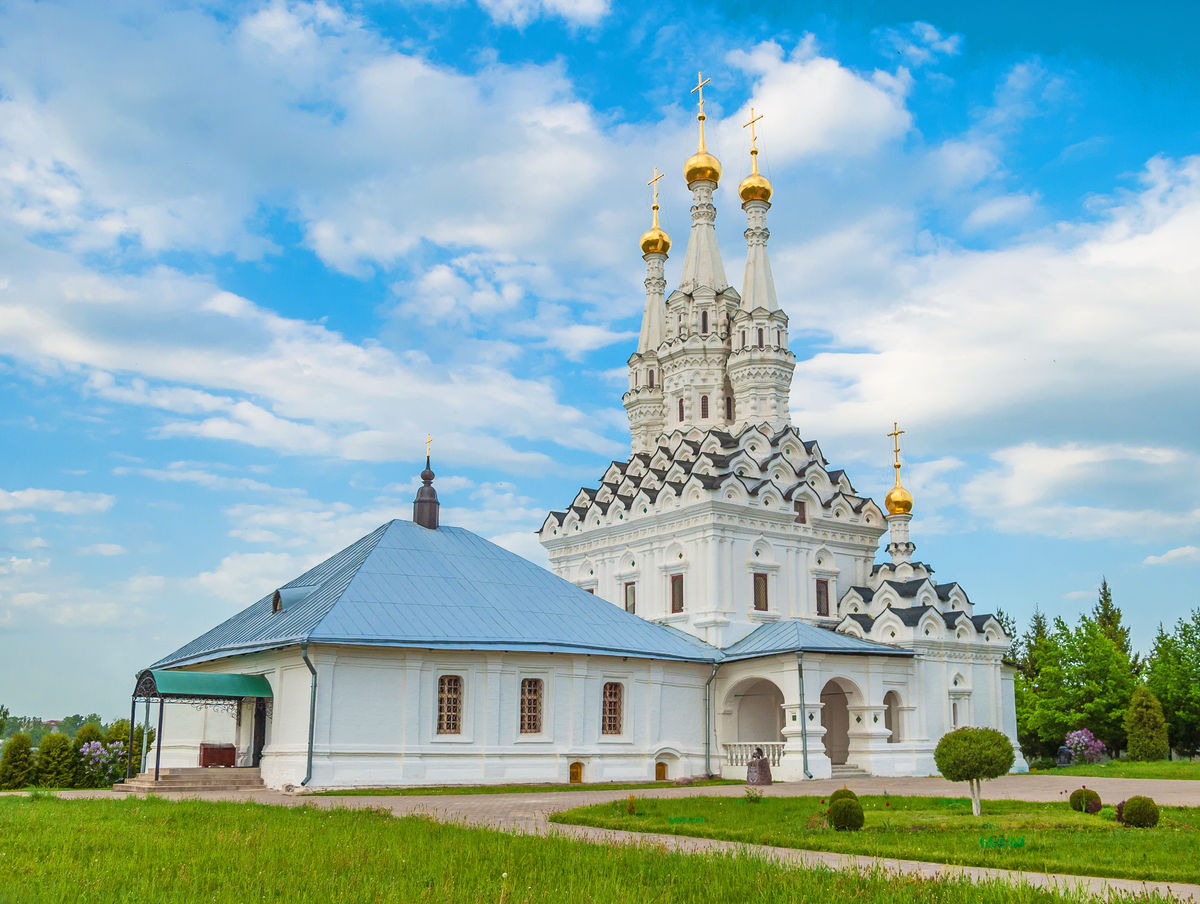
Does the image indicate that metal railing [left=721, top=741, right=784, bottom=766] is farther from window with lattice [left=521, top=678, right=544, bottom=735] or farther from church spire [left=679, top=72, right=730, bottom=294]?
church spire [left=679, top=72, right=730, bottom=294]

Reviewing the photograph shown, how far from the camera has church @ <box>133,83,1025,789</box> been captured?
25.0 meters

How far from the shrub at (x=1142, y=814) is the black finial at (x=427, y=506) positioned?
65.8 feet

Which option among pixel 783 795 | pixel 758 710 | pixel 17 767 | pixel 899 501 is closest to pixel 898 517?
pixel 899 501

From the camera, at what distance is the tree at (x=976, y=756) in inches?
662

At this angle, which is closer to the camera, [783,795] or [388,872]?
[388,872]

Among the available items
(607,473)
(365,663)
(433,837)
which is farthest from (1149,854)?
(607,473)

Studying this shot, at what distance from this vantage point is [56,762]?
26719mm

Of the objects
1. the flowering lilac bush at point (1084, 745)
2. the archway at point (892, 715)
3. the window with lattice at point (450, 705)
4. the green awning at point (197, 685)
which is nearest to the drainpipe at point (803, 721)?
the archway at point (892, 715)

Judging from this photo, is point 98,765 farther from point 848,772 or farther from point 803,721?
point 848,772

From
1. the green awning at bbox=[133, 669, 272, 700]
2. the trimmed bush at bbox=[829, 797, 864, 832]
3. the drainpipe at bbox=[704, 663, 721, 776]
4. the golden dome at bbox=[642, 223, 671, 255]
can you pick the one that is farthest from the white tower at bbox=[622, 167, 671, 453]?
Answer: the trimmed bush at bbox=[829, 797, 864, 832]

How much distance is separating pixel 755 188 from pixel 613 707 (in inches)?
847

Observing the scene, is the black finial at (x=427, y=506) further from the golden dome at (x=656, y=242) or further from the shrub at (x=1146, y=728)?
the shrub at (x=1146, y=728)

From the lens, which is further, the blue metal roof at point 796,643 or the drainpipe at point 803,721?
the blue metal roof at point 796,643

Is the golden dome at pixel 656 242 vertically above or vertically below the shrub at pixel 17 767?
above
